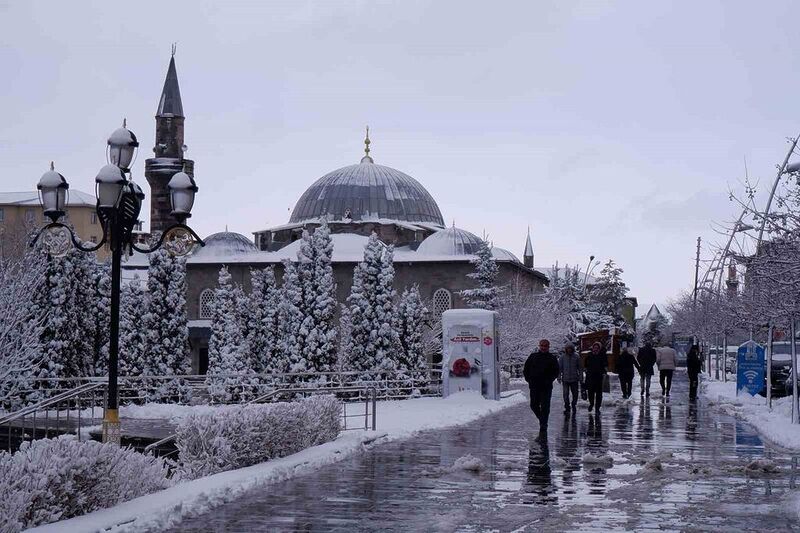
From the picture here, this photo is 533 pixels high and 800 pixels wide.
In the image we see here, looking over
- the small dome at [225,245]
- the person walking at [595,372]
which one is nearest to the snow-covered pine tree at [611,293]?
the small dome at [225,245]

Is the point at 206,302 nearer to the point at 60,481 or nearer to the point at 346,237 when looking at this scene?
the point at 346,237

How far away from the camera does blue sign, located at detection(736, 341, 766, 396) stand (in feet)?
93.5

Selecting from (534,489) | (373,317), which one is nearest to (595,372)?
(534,489)

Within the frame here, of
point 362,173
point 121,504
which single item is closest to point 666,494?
point 121,504

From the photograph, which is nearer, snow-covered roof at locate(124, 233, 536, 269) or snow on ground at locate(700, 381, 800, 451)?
snow on ground at locate(700, 381, 800, 451)

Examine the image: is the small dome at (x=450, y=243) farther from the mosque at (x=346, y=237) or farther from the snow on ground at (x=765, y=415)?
the snow on ground at (x=765, y=415)

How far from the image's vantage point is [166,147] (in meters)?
72.7

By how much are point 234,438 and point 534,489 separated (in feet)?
11.2

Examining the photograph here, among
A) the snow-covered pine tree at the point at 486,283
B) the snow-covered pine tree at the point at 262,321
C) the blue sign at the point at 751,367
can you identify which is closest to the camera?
the blue sign at the point at 751,367

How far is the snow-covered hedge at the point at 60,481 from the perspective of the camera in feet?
26.7

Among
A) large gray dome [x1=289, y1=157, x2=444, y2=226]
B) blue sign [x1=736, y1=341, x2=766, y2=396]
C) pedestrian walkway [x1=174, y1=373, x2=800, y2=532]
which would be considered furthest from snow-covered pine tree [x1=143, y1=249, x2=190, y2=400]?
large gray dome [x1=289, y1=157, x2=444, y2=226]

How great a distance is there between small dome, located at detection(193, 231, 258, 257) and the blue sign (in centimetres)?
5515

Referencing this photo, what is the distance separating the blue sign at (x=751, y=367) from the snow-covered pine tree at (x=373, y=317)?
15714 millimetres

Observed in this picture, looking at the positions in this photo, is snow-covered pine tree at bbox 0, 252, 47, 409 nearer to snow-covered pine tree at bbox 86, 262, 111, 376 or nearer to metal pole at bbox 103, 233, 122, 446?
snow-covered pine tree at bbox 86, 262, 111, 376
